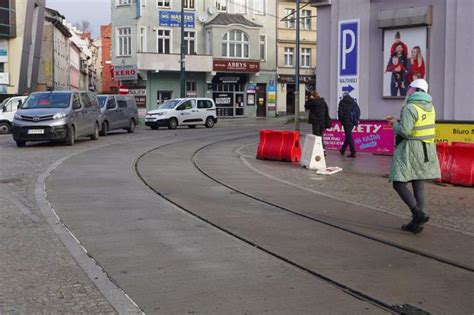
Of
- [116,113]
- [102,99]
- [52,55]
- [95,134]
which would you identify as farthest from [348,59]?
[52,55]

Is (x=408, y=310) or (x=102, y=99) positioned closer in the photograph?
(x=408, y=310)

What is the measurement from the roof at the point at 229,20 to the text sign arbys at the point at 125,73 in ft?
25.1

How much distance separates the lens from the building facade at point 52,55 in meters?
61.8

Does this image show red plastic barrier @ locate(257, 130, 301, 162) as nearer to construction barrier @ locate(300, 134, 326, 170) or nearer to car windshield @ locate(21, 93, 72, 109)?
construction barrier @ locate(300, 134, 326, 170)

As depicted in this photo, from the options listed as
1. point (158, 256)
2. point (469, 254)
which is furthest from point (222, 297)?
point (469, 254)

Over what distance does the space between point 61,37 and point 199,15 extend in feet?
100

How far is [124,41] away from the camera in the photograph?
161 feet

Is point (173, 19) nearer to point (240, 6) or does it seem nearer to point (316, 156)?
point (240, 6)

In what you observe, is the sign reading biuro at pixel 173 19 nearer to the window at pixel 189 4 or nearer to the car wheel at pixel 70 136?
the window at pixel 189 4

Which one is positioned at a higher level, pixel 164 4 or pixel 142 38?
pixel 164 4

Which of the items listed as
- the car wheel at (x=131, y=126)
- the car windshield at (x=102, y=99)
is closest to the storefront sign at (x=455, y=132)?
the car windshield at (x=102, y=99)

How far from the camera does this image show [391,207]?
31.5 ft

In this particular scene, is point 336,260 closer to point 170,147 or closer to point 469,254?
point 469,254

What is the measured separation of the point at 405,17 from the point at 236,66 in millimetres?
33744
